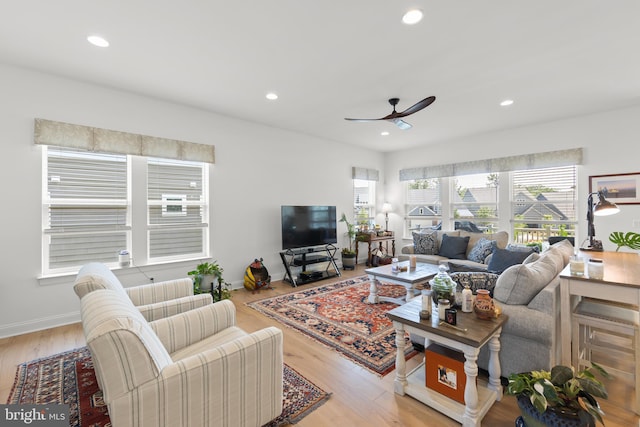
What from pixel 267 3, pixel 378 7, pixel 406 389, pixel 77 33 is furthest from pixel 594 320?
pixel 77 33

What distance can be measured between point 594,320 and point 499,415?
0.97 metres

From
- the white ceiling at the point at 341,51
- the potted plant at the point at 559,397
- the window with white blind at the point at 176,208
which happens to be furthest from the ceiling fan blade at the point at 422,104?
the window with white blind at the point at 176,208

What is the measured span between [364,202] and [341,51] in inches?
175

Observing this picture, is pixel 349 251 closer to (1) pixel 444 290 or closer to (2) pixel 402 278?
(2) pixel 402 278

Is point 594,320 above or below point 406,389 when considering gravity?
above

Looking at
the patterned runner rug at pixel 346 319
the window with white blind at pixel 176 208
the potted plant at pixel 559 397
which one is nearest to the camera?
the potted plant at pixel 559 397

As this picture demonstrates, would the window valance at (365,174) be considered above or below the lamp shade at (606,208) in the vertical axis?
above

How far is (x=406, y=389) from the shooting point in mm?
1952

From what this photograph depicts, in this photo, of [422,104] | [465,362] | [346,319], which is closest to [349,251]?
[346,319]

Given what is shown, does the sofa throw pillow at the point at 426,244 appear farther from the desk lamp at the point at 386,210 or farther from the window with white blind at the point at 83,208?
the window with white blind at the point at 83,208

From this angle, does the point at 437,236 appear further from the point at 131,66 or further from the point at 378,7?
the point at 131,66

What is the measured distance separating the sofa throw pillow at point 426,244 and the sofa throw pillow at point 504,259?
5.71ft

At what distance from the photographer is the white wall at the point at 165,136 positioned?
2.95m

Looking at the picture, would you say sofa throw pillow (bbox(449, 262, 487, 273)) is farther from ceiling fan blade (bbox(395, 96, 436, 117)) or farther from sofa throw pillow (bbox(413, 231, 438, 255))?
ceiling fan blade (bbox(395, 96, 436, 117))
